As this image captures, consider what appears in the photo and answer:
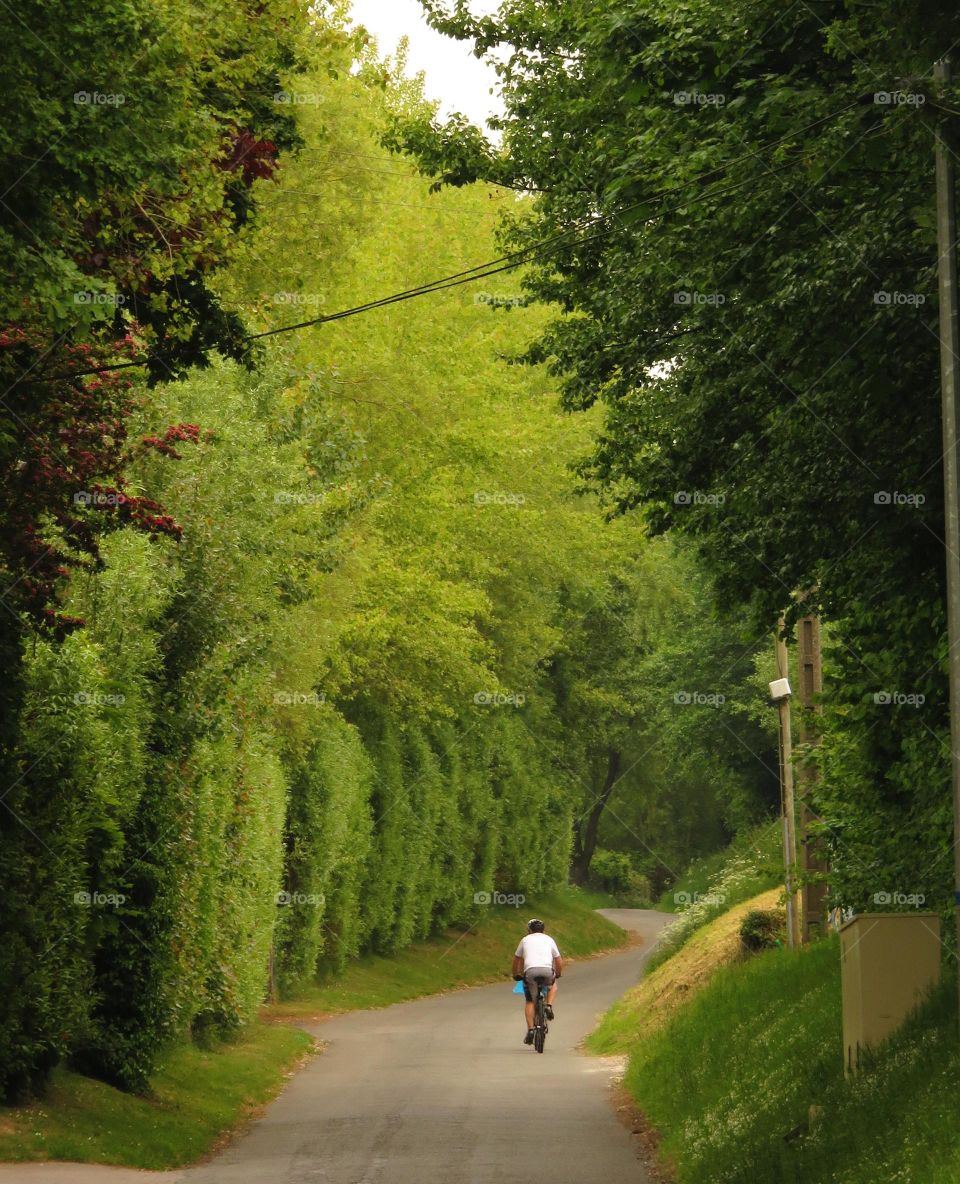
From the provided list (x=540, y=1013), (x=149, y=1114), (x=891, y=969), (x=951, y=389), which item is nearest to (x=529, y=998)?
(x=540, y=1013)

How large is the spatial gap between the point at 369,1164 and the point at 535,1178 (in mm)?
1671

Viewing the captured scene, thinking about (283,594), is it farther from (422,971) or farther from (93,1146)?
(422,971)

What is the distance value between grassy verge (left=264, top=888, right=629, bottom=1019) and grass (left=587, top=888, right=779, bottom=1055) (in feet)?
21.4

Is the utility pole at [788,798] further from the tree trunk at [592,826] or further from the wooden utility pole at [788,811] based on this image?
the tree trunk at [592,826]

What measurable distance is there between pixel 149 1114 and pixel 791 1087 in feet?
23.4

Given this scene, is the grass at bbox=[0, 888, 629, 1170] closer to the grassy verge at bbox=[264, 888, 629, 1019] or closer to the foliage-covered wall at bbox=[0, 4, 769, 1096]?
the grassy verge at bbox=[264, 888, 629, 1019]

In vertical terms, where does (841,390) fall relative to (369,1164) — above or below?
above

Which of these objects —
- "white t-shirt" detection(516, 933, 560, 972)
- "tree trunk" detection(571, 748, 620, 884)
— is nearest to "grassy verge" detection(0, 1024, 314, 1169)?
"white t-shirt" detection(516, 933, 560, 972)

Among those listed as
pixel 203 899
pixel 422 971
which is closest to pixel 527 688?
pixel 422 971

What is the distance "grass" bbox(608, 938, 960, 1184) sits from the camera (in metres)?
10.6

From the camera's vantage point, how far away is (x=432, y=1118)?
1902 centimetres

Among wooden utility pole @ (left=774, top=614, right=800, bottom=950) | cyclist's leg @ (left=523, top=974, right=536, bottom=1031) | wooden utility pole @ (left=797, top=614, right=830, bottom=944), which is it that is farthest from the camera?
wooden utility pole @ (left=774, top=614, right=800, bottom=950)

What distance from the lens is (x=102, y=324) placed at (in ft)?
48.3

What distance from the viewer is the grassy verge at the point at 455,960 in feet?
121
